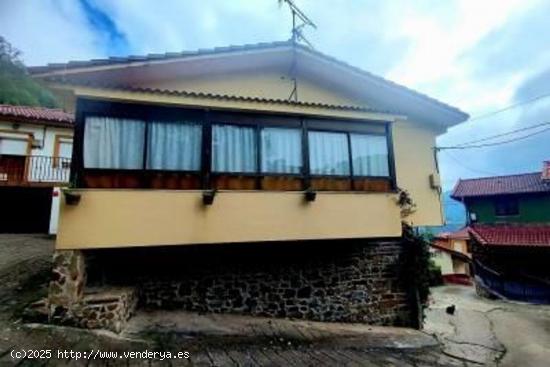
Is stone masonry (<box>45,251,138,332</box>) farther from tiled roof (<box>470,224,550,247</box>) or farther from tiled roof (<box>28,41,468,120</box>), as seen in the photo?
tiled roof (<box>470,224,550,247</box>)

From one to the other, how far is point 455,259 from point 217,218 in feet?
95.2

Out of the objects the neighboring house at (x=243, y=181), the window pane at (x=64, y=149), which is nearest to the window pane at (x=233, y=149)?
the neighboring house at (x=243, y=181)

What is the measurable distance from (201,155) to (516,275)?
23039 millimetres

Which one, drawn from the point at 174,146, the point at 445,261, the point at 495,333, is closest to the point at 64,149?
the point at 174,146

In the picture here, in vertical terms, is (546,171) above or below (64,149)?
below

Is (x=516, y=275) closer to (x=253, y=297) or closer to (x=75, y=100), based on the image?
(x=253, y=297)

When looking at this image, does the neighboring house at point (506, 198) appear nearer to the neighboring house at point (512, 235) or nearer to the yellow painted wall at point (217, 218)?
the neighboring house at point (512, 235)

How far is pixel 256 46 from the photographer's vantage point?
9602 millimetres

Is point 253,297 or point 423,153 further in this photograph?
point 423,153

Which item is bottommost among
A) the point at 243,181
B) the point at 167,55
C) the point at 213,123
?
the point at 243,181

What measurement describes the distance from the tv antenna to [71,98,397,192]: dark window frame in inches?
111

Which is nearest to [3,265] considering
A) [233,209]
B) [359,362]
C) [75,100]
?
[75,100]

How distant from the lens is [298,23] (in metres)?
9.81

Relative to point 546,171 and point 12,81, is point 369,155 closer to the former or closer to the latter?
point 546,171
